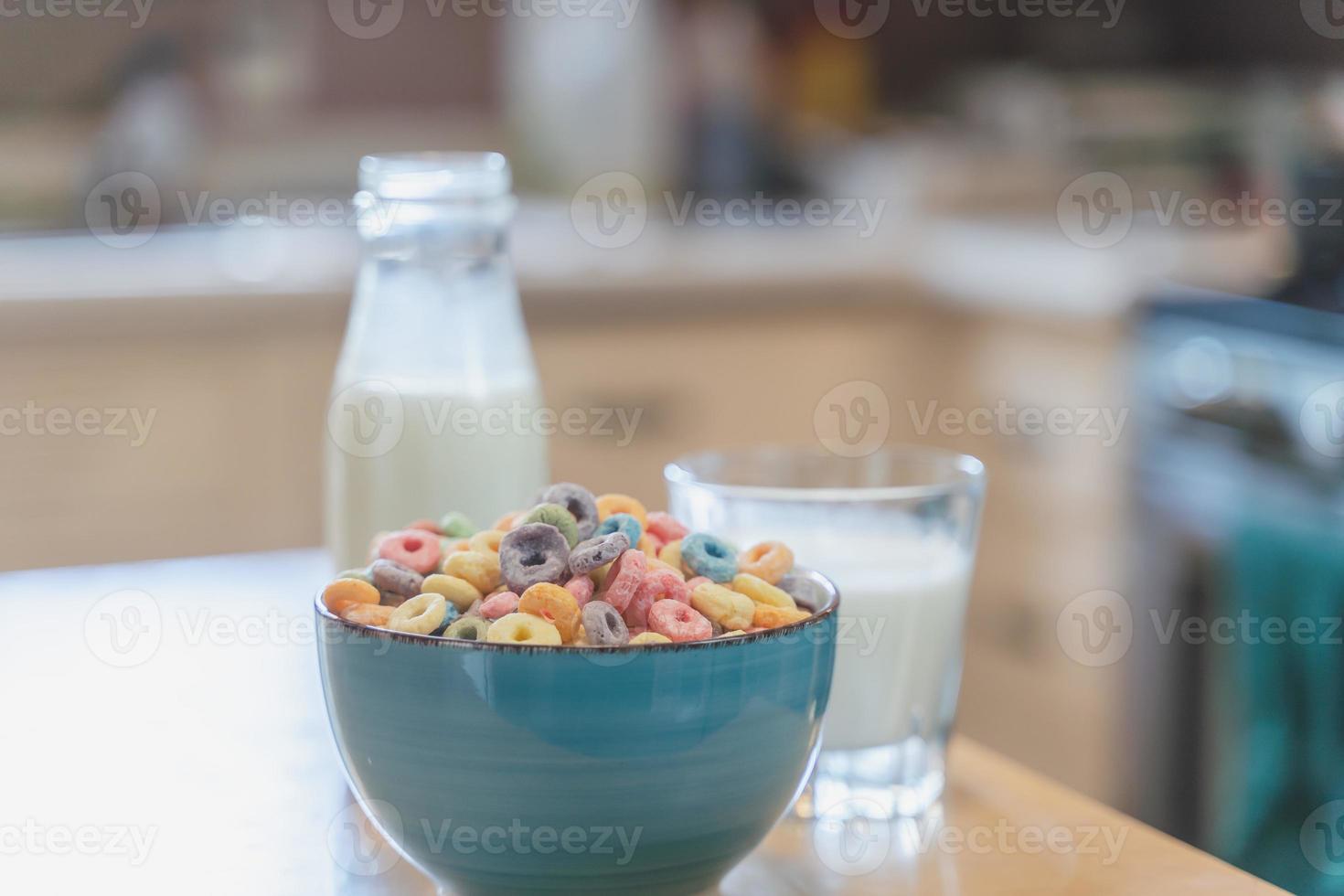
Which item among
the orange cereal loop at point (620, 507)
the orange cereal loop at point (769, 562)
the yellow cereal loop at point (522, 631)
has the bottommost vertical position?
the yellow cereal loop at point (522, 631)

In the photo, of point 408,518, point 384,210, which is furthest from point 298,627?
point 384,210

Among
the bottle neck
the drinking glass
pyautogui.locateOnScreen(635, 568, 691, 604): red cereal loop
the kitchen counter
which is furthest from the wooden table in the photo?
the kitchen counter

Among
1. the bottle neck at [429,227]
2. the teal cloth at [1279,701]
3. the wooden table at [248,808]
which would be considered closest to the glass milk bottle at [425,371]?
the bottle neck at [429,227]

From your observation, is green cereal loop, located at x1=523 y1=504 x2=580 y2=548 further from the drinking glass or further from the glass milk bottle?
the glass milk bottle

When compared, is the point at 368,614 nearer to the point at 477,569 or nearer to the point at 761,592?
the point at 477,569

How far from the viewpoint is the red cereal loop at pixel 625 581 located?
56cm

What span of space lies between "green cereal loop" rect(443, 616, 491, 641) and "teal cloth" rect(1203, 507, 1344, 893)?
1081 mm

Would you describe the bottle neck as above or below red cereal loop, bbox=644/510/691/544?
above

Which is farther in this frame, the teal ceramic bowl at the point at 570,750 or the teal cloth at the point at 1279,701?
the teal cloth at the point at 1279,701

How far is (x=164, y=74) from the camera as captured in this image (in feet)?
8.15

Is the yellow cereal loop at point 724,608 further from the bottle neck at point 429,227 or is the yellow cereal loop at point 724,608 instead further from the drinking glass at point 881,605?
the bottle neck at point 429,227

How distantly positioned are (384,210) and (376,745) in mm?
354

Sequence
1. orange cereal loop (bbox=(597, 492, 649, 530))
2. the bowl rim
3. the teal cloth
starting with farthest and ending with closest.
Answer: the teal cloth, orange cereal loop (bbox=(597, 492, 649, 530)), the bowl rim

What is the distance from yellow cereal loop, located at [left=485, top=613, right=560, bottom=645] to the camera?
0.54m
